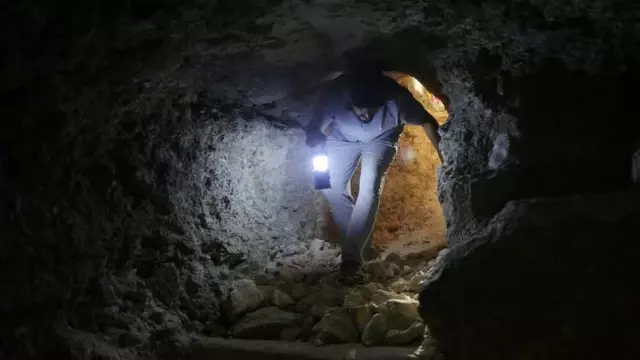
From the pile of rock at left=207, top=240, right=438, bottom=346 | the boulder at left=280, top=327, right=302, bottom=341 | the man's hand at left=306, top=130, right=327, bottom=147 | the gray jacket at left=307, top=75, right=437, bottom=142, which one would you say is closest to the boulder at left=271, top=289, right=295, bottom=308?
the pile of rock at left=207, top=240, right=438, bottom=346

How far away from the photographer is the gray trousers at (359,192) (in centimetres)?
355

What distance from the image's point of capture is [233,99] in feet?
12.6

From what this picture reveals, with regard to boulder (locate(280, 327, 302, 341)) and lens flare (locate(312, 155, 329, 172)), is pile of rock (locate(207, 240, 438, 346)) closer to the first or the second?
boulder (locate(280, 327, 302, 341))

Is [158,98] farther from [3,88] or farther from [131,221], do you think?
[3,88]

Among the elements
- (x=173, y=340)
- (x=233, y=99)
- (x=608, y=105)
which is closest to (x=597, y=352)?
(x=608, y=105)

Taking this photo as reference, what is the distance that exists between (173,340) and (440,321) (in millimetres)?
1442

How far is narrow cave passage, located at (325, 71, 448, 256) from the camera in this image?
5.43 metres

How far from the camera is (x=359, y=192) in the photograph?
3631 millimetres

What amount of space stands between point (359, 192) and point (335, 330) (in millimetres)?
1101

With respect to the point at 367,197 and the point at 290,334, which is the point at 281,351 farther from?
the point at 367,197

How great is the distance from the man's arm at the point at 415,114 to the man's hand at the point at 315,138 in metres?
0.54

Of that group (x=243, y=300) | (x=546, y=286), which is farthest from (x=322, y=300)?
(x=546, y=286)

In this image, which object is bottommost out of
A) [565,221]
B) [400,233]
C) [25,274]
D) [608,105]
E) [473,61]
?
[400,233]

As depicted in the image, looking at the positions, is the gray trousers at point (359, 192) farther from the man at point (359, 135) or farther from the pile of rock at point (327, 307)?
the pile of rock at point (327, 307)
